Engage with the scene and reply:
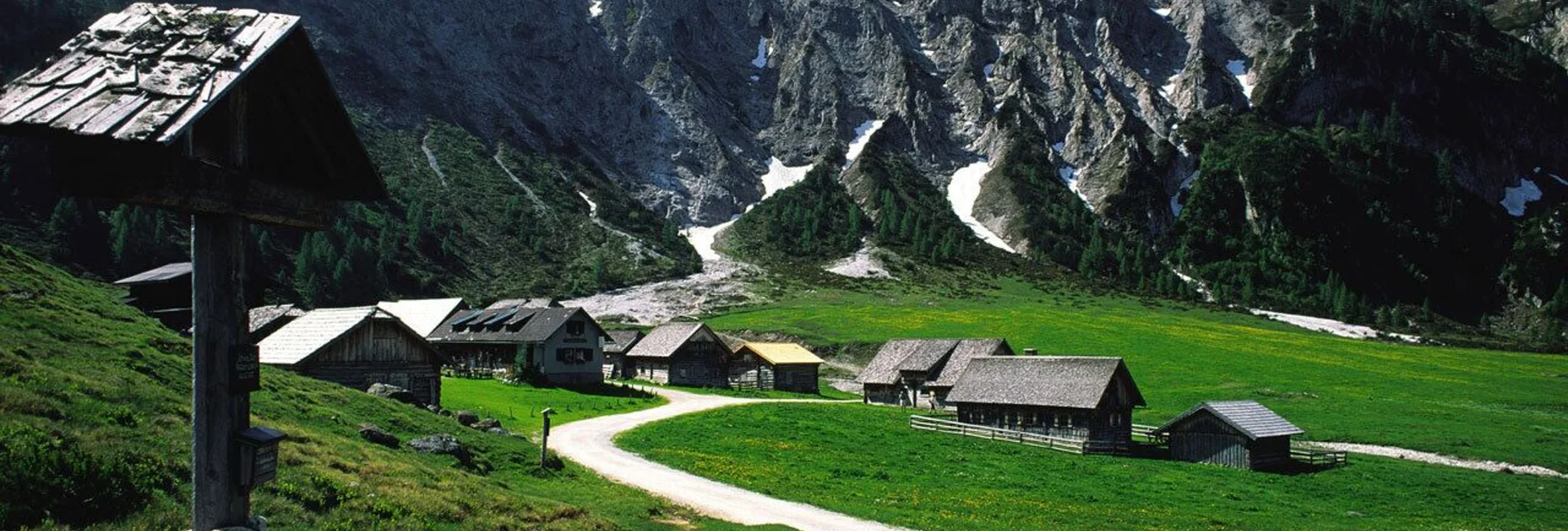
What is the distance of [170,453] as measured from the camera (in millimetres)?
16078

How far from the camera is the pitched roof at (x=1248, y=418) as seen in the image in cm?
5112

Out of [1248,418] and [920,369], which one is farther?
[920,369]

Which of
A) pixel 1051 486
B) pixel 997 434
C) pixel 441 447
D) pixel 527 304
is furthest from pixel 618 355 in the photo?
pixel 441 447

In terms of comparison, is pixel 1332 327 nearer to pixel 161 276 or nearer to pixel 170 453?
pixel 161 276

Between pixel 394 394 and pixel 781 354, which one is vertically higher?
pixel 394 394

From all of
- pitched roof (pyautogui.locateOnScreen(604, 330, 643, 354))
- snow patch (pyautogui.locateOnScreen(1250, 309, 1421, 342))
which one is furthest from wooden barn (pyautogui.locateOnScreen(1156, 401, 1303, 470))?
snow patch (pyautogui.locateOnScreen(1250, 309, 1421, 342))

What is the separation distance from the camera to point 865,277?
183250mm

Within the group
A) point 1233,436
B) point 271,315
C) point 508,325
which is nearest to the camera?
point 1233,436

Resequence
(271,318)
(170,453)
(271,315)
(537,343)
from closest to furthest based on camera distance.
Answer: (170,453) < (271,318) < (271,315) < (537,343)

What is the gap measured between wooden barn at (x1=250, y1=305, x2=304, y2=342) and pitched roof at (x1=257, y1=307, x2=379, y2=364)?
2810mm

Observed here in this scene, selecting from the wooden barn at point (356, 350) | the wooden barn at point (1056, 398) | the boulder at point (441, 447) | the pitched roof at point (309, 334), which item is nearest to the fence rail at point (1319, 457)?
the wooden barn at point (1056, 398)

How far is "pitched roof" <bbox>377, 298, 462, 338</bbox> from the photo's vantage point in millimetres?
91875

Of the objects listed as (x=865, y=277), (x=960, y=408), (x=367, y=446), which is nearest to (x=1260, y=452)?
(x=960, y=408)

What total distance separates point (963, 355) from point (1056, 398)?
21.8 metres
